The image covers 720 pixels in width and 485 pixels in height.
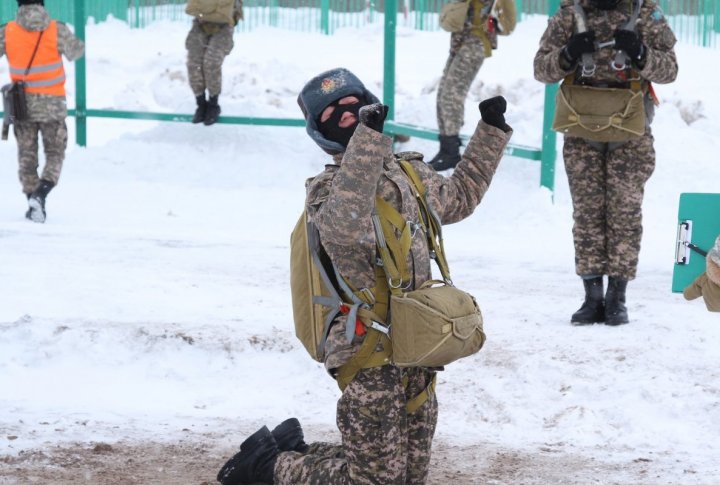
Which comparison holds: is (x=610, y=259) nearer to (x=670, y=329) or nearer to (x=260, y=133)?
(x=670, y=329)

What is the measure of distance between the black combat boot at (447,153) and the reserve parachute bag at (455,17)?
102cm

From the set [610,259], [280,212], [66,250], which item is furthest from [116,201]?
[610,259]

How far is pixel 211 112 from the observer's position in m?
12.2

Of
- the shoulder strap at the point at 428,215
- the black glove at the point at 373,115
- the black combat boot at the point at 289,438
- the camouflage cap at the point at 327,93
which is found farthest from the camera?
the black combat boot at the point at 289,438

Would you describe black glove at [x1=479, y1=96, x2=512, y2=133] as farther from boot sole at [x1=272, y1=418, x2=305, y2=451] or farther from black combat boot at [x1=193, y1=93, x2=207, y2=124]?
black combat boot at [x1=193, y1=93, x2=207, y2=124]

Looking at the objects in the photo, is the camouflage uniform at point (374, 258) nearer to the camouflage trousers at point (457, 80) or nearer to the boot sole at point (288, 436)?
the boot sole at point (288, 436)

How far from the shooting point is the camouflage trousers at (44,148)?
10016 mm

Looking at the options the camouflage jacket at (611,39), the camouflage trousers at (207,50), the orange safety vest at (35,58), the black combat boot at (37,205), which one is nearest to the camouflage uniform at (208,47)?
the camouflage trousers at (207,50)

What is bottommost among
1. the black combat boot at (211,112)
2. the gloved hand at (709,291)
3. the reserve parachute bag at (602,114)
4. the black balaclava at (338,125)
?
the black combat boot at (211,112)

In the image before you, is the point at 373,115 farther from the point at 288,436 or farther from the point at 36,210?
the point at 36,210

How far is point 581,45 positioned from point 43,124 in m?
5.65

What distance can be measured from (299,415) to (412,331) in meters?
1.98

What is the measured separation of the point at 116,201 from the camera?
1110 centimetres

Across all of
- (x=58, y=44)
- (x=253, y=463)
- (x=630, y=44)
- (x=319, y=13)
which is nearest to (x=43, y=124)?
(x=58, y=44)
